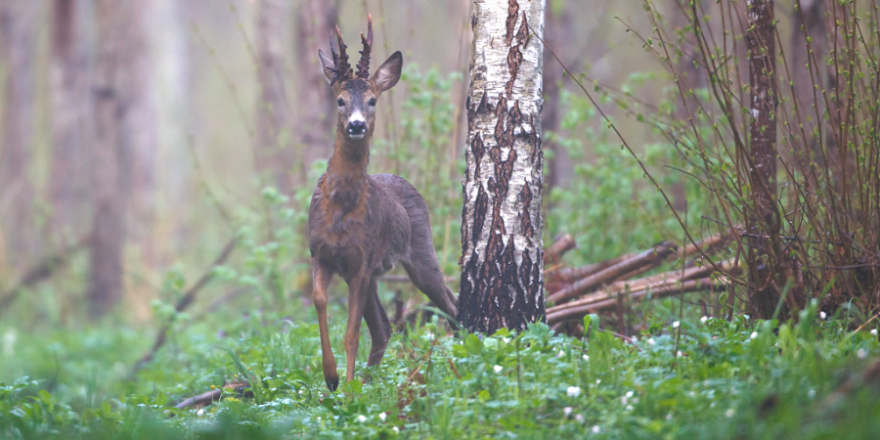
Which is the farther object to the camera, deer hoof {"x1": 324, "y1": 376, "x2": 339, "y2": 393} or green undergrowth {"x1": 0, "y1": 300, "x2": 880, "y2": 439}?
deer hoof {"x1": 324, "y1": 376, "x2": 339, "y2": 393}

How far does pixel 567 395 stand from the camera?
3475 millimetres

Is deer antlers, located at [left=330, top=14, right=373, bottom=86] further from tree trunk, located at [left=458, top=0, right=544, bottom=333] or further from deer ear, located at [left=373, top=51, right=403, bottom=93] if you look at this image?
tree trunk, located at [left=458, top=0, right=544, bottom=333]

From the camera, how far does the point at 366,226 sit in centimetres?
505

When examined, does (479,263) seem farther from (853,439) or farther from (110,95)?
(110,95)

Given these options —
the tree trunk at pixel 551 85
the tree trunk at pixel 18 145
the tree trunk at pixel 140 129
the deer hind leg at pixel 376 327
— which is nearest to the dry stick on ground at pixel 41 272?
the tree trunk at pixel 140 129

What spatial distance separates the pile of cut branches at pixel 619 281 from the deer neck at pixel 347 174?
1832 millimetres

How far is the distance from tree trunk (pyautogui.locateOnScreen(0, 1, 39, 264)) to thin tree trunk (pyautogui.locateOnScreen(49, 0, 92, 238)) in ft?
4.55

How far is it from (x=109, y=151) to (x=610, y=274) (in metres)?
9.87

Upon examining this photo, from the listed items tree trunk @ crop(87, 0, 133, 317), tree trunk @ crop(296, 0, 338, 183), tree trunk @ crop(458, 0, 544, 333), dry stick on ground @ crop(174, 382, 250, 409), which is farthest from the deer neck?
tree trunk @ crop(87, 0, 133, 317)

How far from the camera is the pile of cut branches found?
5773 millimetres

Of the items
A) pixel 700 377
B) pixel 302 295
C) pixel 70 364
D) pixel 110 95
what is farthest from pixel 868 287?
pixel 110 95

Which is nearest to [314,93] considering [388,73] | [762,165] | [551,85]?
[551,85]

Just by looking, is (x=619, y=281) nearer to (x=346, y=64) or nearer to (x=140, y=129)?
(x=346, y=64)

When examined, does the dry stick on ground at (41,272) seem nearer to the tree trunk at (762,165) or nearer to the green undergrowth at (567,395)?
the green undergrowth at (567,395)
